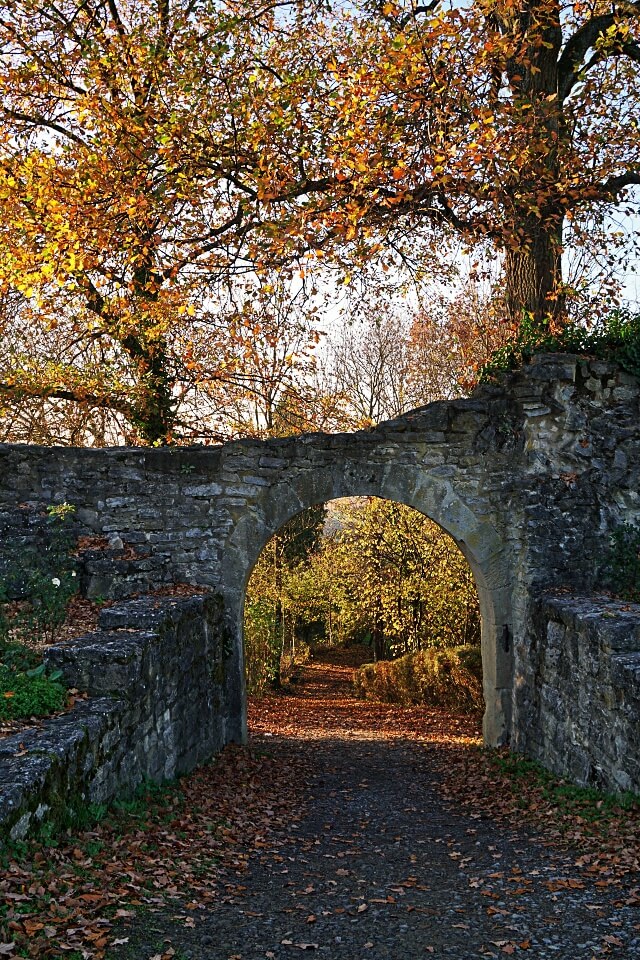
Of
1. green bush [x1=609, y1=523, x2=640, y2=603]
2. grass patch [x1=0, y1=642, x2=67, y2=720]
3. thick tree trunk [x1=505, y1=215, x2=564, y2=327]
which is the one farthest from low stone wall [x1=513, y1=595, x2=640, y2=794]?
thick tree trunk [x1=505, y1=215, x2=564, y2=327]

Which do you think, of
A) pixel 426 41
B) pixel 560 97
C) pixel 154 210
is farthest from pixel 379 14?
pixel 154 210

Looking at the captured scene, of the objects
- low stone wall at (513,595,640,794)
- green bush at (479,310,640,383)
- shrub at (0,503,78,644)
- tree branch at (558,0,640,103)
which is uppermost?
tree branch at (558,0,640,103)

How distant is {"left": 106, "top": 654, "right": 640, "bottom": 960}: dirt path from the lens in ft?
11.9

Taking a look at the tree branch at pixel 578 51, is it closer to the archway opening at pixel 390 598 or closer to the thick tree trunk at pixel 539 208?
the thick tree trunk at pixel 539 208

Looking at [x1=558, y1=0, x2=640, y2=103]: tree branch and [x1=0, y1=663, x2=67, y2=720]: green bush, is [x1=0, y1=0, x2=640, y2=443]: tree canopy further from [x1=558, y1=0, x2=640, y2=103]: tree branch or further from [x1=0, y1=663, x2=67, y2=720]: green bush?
[x1=0, y1=663, x2=67, y2=720]: green bush

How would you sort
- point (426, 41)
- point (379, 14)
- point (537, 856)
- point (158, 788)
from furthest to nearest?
point (379, 14) → point (426, 41) → point (158, 788) → point (537, 856)

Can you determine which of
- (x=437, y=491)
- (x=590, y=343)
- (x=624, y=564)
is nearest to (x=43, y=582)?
(x=437, y=491)

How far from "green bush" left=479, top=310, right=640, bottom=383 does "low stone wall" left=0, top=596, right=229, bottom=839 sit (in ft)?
13.6

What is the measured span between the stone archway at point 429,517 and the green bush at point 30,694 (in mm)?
3238

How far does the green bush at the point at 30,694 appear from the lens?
5031 mm

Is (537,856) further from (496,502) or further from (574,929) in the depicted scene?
(496,502)

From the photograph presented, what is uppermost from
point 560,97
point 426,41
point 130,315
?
point 560,97

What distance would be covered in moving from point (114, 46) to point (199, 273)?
2.87 meters

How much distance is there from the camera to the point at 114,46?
387 inches
